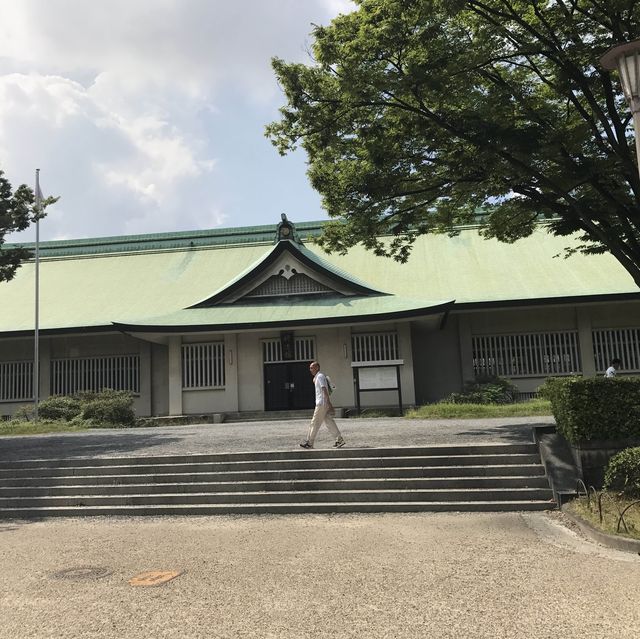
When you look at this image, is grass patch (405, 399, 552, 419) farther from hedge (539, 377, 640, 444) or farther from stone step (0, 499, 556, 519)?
stone step (0, 499, 556, 519)

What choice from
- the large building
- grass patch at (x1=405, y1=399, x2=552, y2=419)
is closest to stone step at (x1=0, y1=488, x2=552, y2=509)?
grass patch at (x1=405, y1=399, x2=552, y2=419)

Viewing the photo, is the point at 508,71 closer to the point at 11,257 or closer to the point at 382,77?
the point at 382,77

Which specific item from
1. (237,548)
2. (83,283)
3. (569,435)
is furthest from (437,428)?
(83,283)

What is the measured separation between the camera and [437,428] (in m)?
13.0

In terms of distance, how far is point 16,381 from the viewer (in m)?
22.6

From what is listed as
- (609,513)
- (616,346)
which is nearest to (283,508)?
(609,513)

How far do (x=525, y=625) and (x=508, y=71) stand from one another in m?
9.93

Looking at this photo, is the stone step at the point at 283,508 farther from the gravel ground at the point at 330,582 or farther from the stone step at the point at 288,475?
the stone step at the point at 288,475

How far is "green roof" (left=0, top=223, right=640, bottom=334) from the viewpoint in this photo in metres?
20.5

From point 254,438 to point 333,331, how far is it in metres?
8.32

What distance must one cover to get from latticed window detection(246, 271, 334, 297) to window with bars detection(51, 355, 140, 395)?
548 centimetres

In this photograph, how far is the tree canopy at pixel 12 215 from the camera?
15.3 meters

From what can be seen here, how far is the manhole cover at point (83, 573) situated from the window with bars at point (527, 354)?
16586 mm

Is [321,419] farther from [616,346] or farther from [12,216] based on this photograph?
[616,346]
